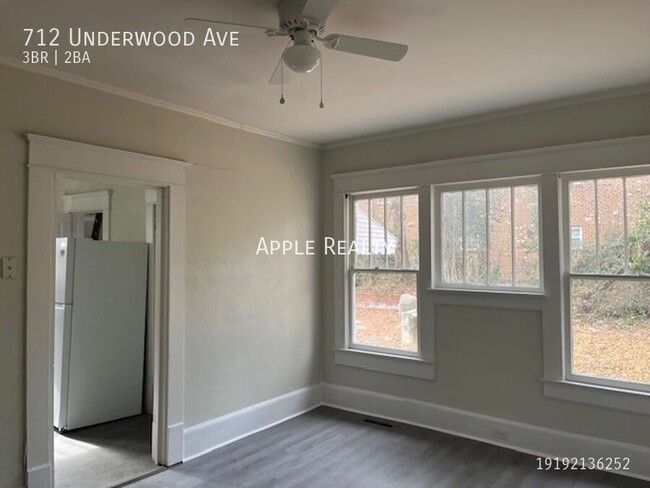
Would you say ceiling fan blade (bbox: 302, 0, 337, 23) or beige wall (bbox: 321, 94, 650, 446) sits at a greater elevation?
ceiling fan blade (bbox: 302, 0, 337, 23)

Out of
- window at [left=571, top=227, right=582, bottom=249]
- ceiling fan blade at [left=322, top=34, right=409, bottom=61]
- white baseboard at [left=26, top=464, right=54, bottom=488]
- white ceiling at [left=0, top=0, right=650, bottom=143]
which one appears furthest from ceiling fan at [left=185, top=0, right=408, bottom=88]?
white baseboard at [left=26, top=464, right=54, bottom=488]

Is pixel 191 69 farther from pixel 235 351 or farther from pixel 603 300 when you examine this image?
pixel 603 300

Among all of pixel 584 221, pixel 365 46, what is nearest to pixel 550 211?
pixel 584 221

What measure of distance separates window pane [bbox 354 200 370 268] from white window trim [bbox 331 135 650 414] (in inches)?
22.7

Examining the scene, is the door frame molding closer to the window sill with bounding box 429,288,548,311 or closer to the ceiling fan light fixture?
the ceiling fan light fixture

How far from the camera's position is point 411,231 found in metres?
4.18

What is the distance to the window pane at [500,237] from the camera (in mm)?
3686

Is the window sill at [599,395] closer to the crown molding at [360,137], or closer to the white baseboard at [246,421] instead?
the crown molding at [360,137]

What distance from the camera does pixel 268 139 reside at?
4.19 m

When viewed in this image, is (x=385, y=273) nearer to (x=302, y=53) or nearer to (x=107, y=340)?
(x=107, y=340)

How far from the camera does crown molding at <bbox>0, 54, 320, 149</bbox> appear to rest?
265 cm

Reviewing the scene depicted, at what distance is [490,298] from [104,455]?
316 cm

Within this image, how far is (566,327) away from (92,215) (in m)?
4.85

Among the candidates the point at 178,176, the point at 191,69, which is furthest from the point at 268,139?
the point at 191,69
